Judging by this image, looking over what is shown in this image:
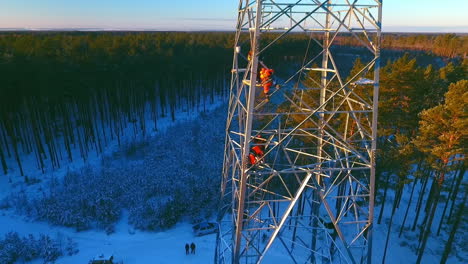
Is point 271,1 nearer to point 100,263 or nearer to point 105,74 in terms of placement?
point 100,263

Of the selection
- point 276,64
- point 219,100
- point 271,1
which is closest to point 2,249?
point 271,1

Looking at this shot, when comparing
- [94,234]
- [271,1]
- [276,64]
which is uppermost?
[271,1]

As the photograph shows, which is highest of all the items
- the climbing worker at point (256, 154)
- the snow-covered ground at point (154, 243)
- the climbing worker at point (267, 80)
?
the climbing worker at point (267, 80)

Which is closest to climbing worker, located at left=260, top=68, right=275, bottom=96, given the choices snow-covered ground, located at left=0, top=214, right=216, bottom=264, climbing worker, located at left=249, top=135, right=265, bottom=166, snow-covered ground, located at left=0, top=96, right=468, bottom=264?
climbing worker, located at left=249, top=135, right=265, bottom=166

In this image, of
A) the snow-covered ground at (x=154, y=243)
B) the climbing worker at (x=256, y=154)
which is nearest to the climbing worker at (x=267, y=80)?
the climbing worker at (x=256, y=154)

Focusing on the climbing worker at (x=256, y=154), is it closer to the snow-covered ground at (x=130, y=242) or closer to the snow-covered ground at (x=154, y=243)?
the snow-covered ground at (x=154, y=243)

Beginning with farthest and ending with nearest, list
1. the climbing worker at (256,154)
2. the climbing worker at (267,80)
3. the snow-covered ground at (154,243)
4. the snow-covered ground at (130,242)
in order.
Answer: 1. the snow-covered ground at (154,243)
2. the snow-covered ground at (130,242)
3. the climbing worker at (256,154)
4. the climbing worker at (267,80)

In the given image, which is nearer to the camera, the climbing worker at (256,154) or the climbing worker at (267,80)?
the climbing worker at (267,80)

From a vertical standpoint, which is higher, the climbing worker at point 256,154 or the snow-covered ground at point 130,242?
the climbing worker at point 256,154

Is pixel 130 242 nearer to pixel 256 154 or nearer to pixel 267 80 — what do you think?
pixel 256 154

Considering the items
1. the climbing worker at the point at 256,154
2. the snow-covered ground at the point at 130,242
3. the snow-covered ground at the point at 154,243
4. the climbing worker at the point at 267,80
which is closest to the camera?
the climbing worker at the point at 267,80

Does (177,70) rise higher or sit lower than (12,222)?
higher
